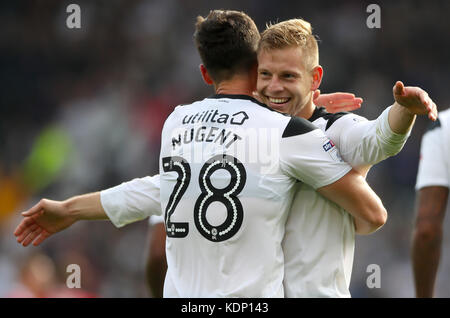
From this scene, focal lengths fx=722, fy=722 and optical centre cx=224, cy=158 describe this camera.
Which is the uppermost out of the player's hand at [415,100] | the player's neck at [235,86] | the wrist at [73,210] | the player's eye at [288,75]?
the player's eye at [288,75]

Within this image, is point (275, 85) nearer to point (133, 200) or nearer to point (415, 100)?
point (415, 100)

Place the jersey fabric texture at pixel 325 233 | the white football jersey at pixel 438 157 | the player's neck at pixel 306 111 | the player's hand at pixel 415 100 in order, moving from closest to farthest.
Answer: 1. the player's hand at pixel 415 100
2. the jersey fabric texture at pixel 325 233
3. the player's neck at pixel 306 111
4. the white football jersey at pixel 438 157

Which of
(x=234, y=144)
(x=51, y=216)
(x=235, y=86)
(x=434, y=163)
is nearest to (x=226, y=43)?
(x=235, y=86)

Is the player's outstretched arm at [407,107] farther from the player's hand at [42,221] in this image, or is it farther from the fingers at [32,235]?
the fingers at [32,235]

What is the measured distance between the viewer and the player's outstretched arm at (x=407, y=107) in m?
2.93

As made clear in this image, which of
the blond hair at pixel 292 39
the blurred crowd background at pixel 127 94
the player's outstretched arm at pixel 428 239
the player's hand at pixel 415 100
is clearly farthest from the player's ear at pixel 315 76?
the blurred crowd background at pixel 127 94

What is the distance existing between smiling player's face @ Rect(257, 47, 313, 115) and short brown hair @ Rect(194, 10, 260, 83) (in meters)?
0.10

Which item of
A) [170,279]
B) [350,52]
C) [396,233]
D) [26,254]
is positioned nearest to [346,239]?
[170,279]

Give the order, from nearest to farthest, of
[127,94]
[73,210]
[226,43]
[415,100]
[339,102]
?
[415,100]
[226,43]
[73,210]
[339,102]
[127,94]

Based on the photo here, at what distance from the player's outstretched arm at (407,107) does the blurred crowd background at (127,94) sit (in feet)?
21.0

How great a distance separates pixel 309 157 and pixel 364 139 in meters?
0.28

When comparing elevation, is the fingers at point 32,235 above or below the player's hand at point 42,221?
below

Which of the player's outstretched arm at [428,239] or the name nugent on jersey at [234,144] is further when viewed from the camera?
the player's outstretched arm at [428,239]

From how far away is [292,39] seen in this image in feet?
11.7
